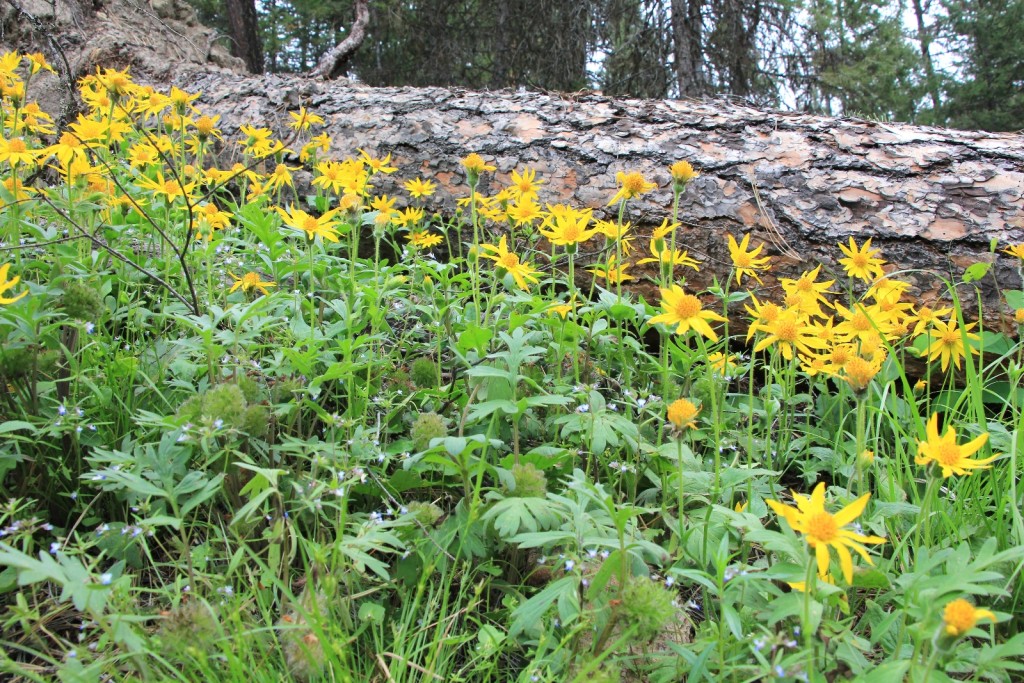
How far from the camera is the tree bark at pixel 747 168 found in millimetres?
2312

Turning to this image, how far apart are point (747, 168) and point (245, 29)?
20.7ft

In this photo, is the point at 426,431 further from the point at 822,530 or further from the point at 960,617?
the point at 960,617

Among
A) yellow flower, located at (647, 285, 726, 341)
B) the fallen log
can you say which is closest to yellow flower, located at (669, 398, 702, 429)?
yellow flower, located at (647, 285, 726, 341)

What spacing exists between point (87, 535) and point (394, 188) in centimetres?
191

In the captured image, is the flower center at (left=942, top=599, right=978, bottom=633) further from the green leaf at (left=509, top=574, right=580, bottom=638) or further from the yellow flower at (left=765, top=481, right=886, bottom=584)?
the green leaf at (left=509, top=574, right=580, bottom=638)

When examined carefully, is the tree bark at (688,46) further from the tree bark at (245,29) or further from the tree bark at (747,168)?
the tree bark at (245,29)

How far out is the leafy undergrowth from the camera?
0.99 m


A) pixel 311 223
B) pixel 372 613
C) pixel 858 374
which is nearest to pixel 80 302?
pixel 311 223

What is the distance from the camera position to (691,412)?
110 centimetres

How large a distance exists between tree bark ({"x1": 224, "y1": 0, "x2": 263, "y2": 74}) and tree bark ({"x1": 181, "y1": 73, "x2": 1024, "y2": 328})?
4.45 meters

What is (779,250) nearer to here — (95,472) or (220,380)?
(220,380)

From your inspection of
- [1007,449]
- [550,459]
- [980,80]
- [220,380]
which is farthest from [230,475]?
[980,80]

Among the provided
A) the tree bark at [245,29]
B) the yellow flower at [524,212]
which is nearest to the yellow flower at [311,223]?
the yellow flower at [524,212]

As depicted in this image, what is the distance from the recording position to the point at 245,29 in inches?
274
